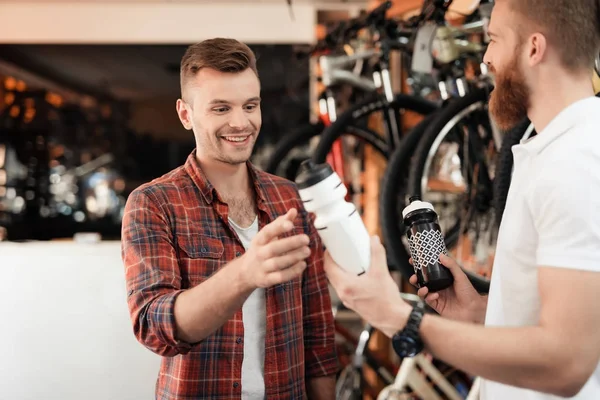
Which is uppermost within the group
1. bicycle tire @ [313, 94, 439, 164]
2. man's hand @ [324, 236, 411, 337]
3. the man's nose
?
bicycle tire @ [313, 94, 439, 164]

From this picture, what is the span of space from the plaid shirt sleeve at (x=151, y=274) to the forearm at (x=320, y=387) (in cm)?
43

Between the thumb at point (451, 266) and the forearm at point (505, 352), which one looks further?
the thumb at point (451, 266)

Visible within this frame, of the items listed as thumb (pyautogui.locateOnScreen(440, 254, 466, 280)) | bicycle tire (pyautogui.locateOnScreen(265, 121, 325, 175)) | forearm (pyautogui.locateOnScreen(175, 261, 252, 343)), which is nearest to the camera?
forearm (pyautogui.locateOnScreen(175, 261, 252, 343))

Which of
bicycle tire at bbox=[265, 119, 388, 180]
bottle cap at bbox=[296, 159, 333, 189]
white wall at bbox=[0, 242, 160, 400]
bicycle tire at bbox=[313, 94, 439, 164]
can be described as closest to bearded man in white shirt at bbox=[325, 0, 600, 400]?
bottle cap at bbox=[296, 159, 333, 189]

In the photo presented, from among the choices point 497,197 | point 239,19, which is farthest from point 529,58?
point 239,19

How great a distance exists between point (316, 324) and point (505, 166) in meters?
0.86

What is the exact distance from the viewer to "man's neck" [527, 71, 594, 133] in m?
0.91

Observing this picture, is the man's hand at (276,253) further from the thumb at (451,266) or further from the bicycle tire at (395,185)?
the bicycle tire at (395,185)

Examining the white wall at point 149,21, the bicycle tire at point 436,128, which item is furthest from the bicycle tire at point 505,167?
the white wall at point 149,21

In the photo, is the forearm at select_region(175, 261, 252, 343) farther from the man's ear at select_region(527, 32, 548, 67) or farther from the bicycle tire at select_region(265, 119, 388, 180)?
the bicycle tire at select_region(265, 119, 388, 180)

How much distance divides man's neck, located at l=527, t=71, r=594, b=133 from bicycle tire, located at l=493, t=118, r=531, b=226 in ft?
3.14

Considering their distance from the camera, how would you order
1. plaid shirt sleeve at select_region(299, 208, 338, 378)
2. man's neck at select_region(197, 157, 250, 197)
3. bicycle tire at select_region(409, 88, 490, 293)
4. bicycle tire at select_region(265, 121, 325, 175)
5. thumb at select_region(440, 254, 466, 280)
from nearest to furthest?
1. thumb at select_region(440, 254, 466, 280)
2. man's neck at select_region(197, 157, 250, 197)
3. plaid shirt sleeve at select_region(299, 208, 338, 378)
4. bicycle tire at select_region(409, 88, 490, 293)
5. bicycle tire at select_region(265, 121, 325, 175)

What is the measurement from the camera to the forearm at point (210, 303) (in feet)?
2.90

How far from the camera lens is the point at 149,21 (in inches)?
160
